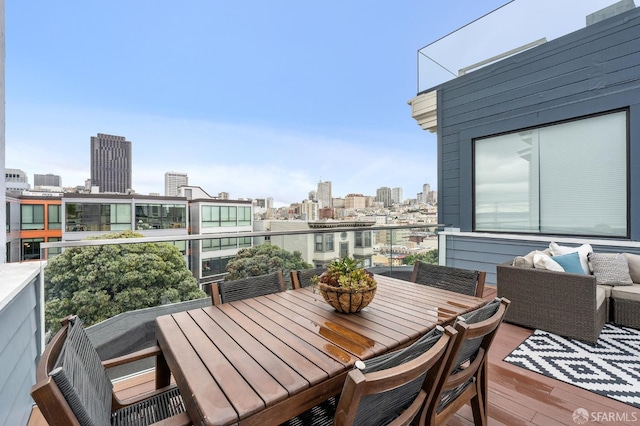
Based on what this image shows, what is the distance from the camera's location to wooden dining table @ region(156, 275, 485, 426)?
0.92 m

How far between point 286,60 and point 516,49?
9.73 meters

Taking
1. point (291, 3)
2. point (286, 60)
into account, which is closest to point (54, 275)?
point (291, 3)

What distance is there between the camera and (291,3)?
321 inches

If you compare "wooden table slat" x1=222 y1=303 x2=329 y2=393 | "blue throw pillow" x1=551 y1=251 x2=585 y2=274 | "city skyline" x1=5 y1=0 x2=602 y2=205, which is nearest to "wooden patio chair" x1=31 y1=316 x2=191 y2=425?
"wooden table slat" x1=222 y1=303 x2=329 y2=393

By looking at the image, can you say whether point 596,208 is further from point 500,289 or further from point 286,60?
point 286,60

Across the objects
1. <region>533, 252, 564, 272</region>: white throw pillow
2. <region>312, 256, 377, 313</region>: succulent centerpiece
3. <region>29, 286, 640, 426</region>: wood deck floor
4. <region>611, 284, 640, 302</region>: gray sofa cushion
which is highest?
<region>312, 256, 377, 313</region>: succulent centerpiece

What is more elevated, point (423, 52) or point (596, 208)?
point (423, 52)

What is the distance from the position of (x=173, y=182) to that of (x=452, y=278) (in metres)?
23.5

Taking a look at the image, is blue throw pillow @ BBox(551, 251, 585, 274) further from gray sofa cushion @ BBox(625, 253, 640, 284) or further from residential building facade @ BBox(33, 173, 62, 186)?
residential building facade @ BBox(33, 173, 62, 186)

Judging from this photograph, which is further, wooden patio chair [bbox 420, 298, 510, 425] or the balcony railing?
the balcony railing

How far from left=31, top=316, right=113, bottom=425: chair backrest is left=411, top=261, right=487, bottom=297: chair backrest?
2131 mm

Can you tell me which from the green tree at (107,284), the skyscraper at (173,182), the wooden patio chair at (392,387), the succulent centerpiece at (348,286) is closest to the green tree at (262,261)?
the green tree at (107,284)

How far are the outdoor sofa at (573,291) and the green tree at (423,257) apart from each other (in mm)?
1262

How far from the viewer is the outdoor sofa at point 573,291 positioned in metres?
2.86
